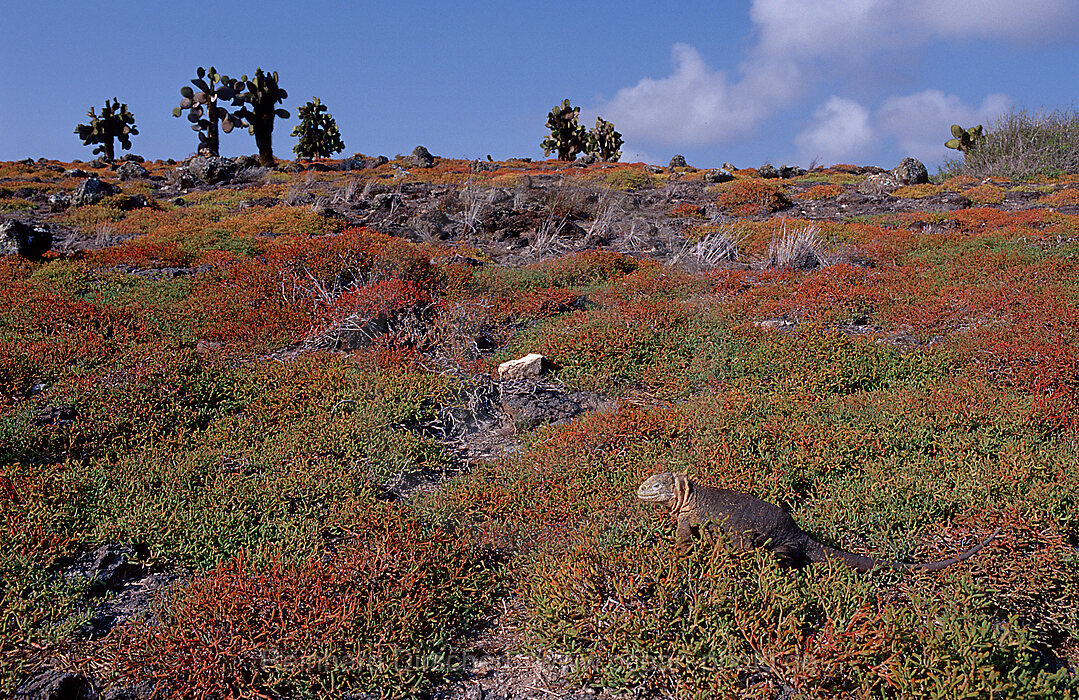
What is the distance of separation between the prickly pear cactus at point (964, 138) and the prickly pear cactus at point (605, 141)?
836 inches

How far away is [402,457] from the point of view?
6215 mm

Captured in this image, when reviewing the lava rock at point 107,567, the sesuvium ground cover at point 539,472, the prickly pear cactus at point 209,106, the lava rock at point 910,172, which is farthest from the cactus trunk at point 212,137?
the lava rock at point 107,567

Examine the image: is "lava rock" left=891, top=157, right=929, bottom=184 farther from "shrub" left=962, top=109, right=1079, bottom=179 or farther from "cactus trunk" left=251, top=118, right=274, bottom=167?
"cactus trunk" left=251, top=118, right=274, bottom=167

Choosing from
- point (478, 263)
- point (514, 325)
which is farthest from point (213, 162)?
point (514, 325)

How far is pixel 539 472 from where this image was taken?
572cm

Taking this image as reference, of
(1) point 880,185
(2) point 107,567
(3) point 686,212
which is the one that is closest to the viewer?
(2) point 107,567

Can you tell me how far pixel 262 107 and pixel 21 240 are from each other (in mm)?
28832

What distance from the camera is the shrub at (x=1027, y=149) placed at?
3234cm

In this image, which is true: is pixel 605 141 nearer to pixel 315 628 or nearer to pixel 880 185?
pixel 880 185

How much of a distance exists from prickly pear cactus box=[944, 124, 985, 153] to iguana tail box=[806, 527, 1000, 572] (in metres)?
40.2

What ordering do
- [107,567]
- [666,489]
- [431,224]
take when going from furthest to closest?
[431,224], [107,567], [666,489]

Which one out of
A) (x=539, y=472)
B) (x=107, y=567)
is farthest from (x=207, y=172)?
(x=539, y=472)

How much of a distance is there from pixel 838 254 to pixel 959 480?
9742 millimetres

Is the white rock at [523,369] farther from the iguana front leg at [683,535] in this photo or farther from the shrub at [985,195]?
the shrub at [985,195]
